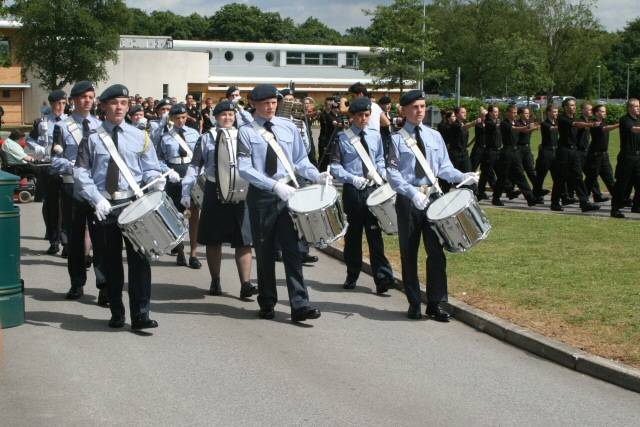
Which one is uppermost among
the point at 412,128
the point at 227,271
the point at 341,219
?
the point at 412,128

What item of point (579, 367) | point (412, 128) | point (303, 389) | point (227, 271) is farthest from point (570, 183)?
point (303, 389)

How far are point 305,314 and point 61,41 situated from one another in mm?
60866

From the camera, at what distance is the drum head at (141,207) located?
8.98 metres

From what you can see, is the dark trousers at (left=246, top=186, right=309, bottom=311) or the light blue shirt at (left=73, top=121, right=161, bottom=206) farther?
the dark trousers at (left=246, top=186, right=309, bottom=311)

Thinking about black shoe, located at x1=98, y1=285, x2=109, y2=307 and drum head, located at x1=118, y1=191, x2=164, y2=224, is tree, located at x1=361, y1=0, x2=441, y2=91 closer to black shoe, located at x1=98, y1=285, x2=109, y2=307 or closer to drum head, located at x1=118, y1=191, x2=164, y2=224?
black shoe, located at x1=98, y1=285, x2=109, y2=307

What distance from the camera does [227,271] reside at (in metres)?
13.2

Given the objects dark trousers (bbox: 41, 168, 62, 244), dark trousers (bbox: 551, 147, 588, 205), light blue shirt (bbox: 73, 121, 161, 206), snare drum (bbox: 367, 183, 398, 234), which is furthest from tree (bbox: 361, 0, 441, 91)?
light blue shirt (bbox: 73, 121, 161, 206)

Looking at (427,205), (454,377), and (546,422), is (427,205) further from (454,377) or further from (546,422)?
(546,422)

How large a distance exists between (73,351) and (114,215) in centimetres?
134

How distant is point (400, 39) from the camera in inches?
2255

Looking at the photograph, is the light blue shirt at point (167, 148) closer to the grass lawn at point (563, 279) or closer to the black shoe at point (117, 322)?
the grass lawn at point (563, 279)

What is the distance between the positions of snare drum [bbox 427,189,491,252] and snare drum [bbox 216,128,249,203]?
2.02m

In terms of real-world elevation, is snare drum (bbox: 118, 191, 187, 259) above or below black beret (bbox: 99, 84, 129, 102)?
below

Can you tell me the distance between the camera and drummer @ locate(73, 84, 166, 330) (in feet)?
30.9
